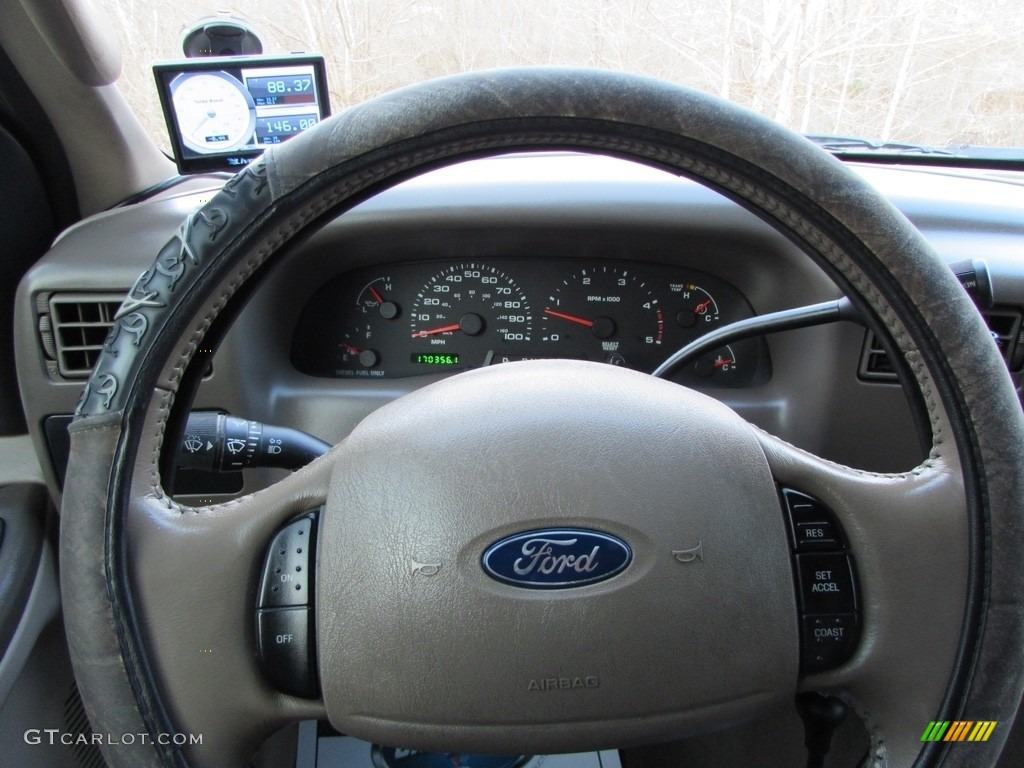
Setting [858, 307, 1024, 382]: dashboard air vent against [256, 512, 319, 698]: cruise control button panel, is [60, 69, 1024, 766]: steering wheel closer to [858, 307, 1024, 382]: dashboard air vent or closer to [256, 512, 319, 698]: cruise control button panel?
[256, 512, 319, 698]: cruise control button panel

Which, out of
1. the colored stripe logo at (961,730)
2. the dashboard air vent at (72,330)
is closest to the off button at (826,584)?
the colored stripe logo at (961,730)

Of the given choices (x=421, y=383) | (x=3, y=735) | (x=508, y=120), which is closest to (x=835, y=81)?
(x=421, y=383)

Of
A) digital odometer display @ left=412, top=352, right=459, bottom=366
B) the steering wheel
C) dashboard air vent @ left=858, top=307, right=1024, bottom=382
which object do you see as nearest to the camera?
the steering wheel

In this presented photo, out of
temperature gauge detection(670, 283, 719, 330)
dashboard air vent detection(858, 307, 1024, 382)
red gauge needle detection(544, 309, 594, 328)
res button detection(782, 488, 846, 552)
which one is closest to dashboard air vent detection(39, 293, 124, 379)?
red gauge needle detection(544, 309, 594, 328)

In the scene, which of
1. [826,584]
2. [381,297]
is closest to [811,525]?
[826,584]

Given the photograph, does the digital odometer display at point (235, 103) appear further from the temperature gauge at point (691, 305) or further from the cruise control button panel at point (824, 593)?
the cruise control button panel at point (824, 593)

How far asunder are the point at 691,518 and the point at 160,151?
1.61 metres

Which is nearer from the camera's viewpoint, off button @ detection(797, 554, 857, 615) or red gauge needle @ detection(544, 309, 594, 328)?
off button @ detection(797, 554, 857, 615)

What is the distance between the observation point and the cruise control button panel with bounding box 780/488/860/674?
0.74 m

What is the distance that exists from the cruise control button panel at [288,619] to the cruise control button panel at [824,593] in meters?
0.44

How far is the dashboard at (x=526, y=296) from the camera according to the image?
1.47 meters

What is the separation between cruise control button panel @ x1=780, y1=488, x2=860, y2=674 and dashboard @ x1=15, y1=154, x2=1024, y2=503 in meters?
0.79

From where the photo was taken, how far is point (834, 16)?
1.64 m

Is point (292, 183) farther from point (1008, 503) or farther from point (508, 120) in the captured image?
point (1008, 503)
